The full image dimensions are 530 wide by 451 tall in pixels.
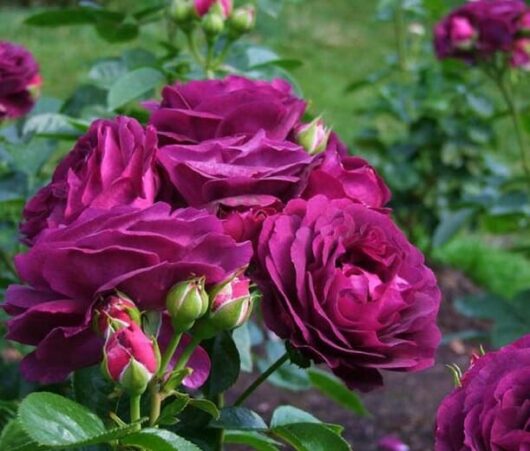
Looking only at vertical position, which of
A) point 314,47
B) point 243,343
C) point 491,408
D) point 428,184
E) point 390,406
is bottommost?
point 314,47

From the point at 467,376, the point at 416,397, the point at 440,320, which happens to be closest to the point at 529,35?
the point at 416,397

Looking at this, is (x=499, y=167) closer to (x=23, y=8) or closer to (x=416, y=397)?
(x=416, y=397)

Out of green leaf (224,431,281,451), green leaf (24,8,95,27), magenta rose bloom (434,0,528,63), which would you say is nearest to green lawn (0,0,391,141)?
magenta rose bloom (434,0,528,63)

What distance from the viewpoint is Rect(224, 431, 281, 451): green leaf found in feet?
3.56

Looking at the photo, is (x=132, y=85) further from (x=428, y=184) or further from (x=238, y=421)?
(x=428, y=184)

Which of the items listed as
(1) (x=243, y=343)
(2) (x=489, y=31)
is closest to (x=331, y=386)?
(1) (x=243, y=343)

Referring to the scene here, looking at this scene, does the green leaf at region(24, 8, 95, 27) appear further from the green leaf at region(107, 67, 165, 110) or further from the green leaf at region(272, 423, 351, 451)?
the green leaf at region(272, 423, 351, 451)

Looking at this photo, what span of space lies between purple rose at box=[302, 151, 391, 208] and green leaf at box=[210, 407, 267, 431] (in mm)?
203

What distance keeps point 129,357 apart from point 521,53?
1731 millimetres

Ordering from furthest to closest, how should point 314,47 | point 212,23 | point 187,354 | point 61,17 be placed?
point 314,47
point 61,17
point 212,23
point 187,354

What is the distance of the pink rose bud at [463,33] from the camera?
2393mm

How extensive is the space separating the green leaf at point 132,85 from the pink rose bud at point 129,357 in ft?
2.28

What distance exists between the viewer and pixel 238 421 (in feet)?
3.37

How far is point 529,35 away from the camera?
2314 millimetres
